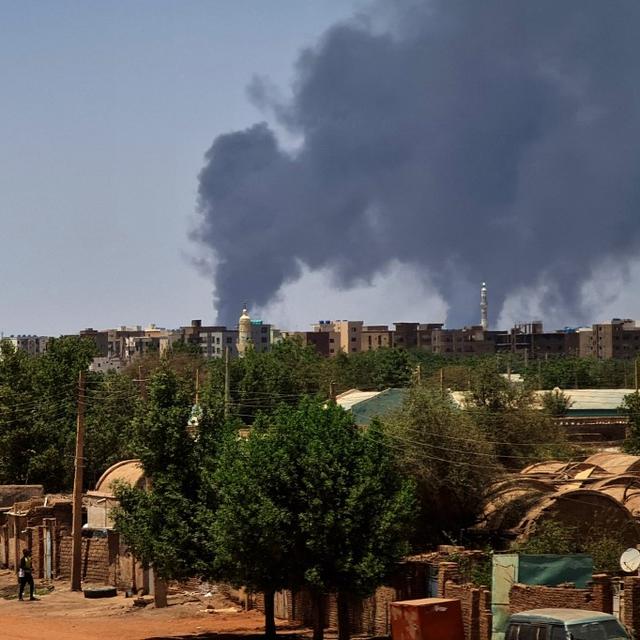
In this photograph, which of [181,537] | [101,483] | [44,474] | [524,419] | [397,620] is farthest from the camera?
[44,474]

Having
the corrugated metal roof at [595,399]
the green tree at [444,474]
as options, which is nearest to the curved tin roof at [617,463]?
the green tree at [444,474]

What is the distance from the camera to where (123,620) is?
36.8 m

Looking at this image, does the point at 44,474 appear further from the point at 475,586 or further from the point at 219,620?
the point at 475,586

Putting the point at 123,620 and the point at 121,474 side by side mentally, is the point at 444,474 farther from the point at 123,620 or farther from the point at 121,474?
the point at 121,474

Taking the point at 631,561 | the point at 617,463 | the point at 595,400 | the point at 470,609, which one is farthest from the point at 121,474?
the point at 595,400

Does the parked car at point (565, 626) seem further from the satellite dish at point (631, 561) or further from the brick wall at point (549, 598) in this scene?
the satellite dish at point (631, 561)

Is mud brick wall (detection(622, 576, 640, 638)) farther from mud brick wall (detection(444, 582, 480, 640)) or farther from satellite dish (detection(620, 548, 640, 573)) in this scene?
mud brick wall (detection(444, 582, 480, 640))

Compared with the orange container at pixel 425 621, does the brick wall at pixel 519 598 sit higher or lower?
higher

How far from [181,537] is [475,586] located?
312 inches

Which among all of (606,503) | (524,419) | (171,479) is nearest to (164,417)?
(171,479)

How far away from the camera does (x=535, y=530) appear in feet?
114

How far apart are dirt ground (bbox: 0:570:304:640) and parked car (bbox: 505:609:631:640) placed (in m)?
12.0

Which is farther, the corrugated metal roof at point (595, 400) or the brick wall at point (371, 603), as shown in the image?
the corrugated metal roof at point (595, 400)

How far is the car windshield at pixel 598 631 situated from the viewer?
21.4 meters
